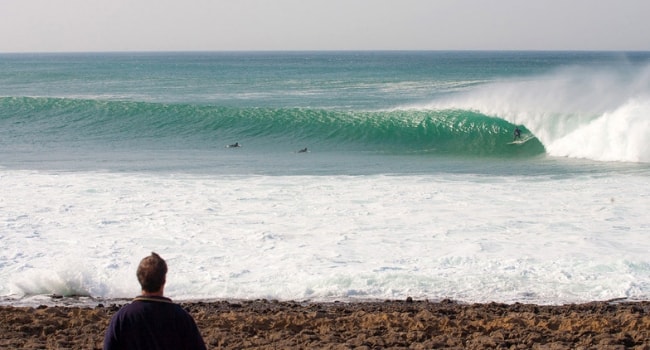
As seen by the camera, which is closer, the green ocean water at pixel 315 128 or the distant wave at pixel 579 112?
the distant wave at pixel 579 112

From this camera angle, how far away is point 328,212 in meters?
12.4

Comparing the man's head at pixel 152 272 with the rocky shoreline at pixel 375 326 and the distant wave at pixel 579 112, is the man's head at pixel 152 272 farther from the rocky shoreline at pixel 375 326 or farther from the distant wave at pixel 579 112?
the distant wave at pixel 579 112

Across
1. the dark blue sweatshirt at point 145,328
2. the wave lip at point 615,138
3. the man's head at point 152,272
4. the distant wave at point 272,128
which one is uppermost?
the man's head at point 152,272

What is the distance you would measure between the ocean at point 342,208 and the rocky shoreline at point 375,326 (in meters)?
0.60

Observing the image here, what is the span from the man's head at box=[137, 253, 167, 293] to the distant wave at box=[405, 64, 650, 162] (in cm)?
1879

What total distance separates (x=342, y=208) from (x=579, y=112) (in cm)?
1675

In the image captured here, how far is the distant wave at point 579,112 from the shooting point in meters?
21.5

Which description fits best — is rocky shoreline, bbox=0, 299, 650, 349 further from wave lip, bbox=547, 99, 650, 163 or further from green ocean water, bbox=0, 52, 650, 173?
wave lip, bbox=547, 99, 650, 163

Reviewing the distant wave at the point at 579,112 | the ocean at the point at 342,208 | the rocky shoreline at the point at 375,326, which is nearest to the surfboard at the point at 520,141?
the ocean at the point at 342,208

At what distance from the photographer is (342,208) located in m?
12.7

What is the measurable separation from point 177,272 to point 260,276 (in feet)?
3.06

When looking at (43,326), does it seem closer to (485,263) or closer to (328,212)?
(485,263)

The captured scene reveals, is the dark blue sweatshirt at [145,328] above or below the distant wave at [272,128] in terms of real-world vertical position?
above

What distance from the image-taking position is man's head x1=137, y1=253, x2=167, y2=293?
351cm
